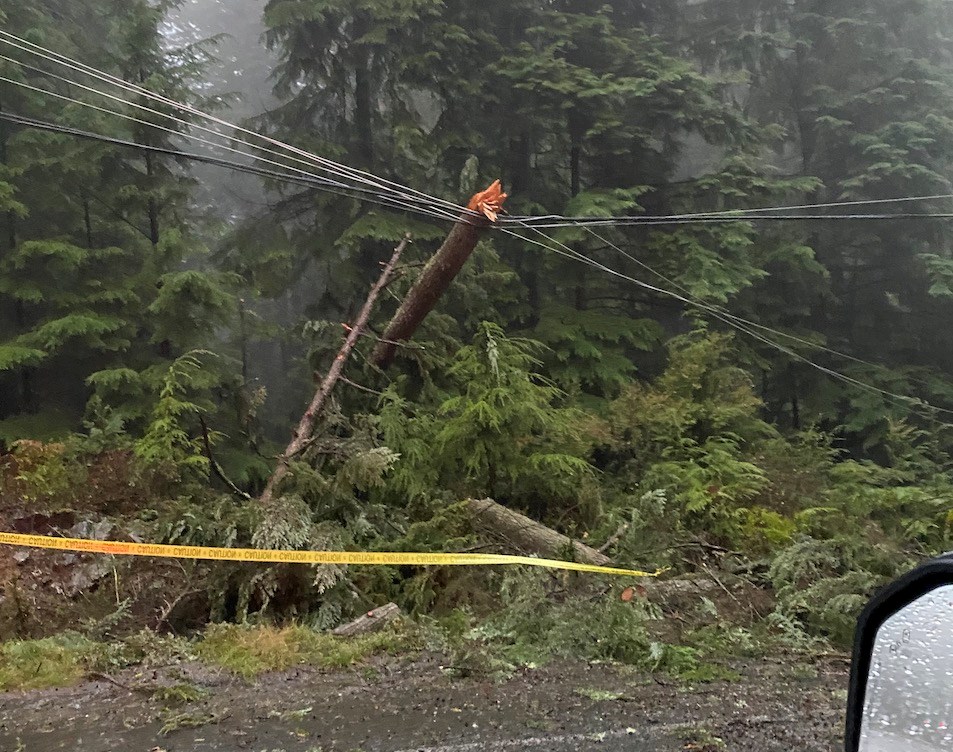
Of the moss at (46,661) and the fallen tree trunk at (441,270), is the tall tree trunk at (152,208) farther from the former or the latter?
the moss at (46,661)

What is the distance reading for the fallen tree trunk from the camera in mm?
6168

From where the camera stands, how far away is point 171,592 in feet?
15.5

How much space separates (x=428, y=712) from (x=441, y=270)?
5.18m

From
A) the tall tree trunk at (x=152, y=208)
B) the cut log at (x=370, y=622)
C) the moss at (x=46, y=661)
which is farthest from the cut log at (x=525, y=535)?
the tall tree trunk at (x=152, y=208)

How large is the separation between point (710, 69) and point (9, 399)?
15.3 m

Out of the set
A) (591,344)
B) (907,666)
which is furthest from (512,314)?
(907,666)

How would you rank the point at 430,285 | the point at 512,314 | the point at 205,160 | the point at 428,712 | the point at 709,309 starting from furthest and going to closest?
the point at 512,314 → the point at 709,309 → the point at 430,285 → the point at 205,160 → the point at 428,712

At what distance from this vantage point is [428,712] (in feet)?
9.87

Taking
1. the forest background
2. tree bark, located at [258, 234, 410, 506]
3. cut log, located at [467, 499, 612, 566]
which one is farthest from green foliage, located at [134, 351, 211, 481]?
cut log, located at [467, 499, 612, 566]

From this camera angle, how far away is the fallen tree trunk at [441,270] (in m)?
6.17

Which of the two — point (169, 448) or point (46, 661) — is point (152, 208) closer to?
point (169, 448)

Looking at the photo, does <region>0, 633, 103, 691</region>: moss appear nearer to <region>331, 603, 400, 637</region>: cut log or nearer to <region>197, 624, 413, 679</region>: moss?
<region>197, 624, 413, 679</region>: moss

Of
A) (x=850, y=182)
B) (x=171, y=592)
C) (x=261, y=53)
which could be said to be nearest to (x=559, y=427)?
(x=171, y=592)

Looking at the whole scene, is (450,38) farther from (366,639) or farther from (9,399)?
(366,639)
